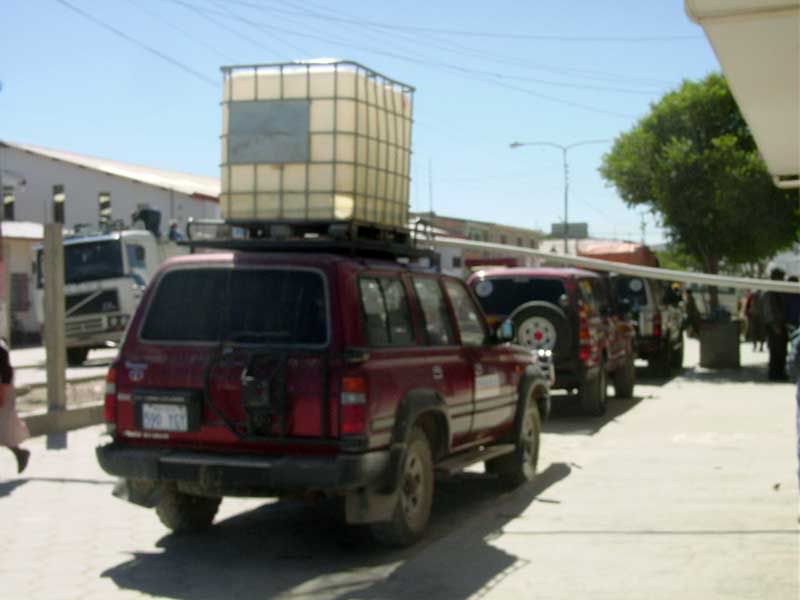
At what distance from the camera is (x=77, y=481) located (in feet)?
32.1

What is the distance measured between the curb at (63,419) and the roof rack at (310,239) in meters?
4.77

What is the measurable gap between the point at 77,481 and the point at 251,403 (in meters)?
3.79

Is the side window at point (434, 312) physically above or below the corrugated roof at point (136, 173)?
below

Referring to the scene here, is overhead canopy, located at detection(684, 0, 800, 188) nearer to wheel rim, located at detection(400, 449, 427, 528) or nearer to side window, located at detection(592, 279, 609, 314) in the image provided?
wheel rim, located at detection(400, 449, 427, 528)

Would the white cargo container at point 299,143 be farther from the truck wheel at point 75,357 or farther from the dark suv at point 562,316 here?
the truck wheel at point 75,357

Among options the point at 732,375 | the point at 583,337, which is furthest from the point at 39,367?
the point at 732,375

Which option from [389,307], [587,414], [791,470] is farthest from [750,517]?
[587,414]

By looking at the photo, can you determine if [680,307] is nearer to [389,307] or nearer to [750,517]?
[750,517]

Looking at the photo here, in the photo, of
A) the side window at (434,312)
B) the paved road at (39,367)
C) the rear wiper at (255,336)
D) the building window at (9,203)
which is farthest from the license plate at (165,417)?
the building window at (9,203)

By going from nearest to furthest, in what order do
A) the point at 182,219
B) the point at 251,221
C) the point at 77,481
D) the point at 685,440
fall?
the point at 251,221 < the point at 77,481 < the point at 685,440 < the point at 182,219

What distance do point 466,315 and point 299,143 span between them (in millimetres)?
1942

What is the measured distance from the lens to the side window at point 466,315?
857 cm

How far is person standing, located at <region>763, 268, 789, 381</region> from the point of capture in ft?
65.1

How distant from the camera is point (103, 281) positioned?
77.4 ft
